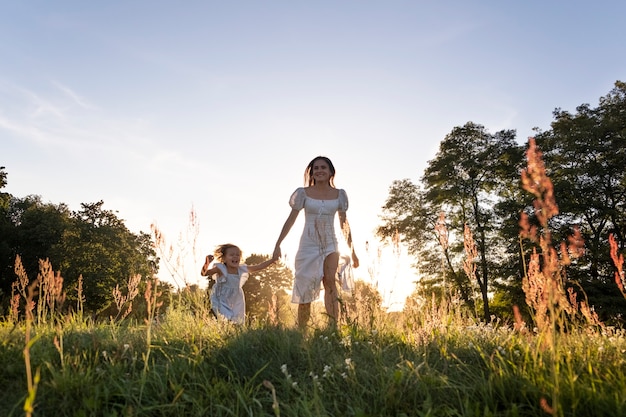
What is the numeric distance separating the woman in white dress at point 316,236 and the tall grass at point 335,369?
185 cm

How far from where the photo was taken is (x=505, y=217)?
24328 millimetres

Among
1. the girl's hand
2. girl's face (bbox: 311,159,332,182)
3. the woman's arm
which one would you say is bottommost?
the girl's hand

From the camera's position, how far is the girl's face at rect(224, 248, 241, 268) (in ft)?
26.1

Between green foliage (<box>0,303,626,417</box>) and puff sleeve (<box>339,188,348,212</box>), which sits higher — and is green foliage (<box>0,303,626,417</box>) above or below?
below

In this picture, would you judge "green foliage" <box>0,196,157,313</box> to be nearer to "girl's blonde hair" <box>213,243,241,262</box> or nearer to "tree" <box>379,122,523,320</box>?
"tree" <box>379,122,523,320</box>

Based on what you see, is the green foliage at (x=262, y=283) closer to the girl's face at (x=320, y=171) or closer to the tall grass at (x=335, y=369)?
the girl's face at (x=320, y=171)

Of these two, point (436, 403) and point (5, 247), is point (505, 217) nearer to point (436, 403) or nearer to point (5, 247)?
point (436, 403)

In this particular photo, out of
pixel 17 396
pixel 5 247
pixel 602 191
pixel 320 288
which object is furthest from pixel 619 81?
pixel 5 247

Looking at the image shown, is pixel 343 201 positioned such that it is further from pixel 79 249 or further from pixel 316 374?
pixel 79 249

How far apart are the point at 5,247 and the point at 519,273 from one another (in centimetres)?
2692

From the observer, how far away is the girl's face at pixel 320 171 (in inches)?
276

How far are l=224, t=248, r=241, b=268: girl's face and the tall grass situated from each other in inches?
131

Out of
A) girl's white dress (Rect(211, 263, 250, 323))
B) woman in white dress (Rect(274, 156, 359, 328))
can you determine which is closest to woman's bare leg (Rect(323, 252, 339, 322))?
woman in white dress (Rect(274, 156, 359, 328))

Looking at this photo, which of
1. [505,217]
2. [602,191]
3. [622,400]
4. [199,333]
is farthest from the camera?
[505,217]
